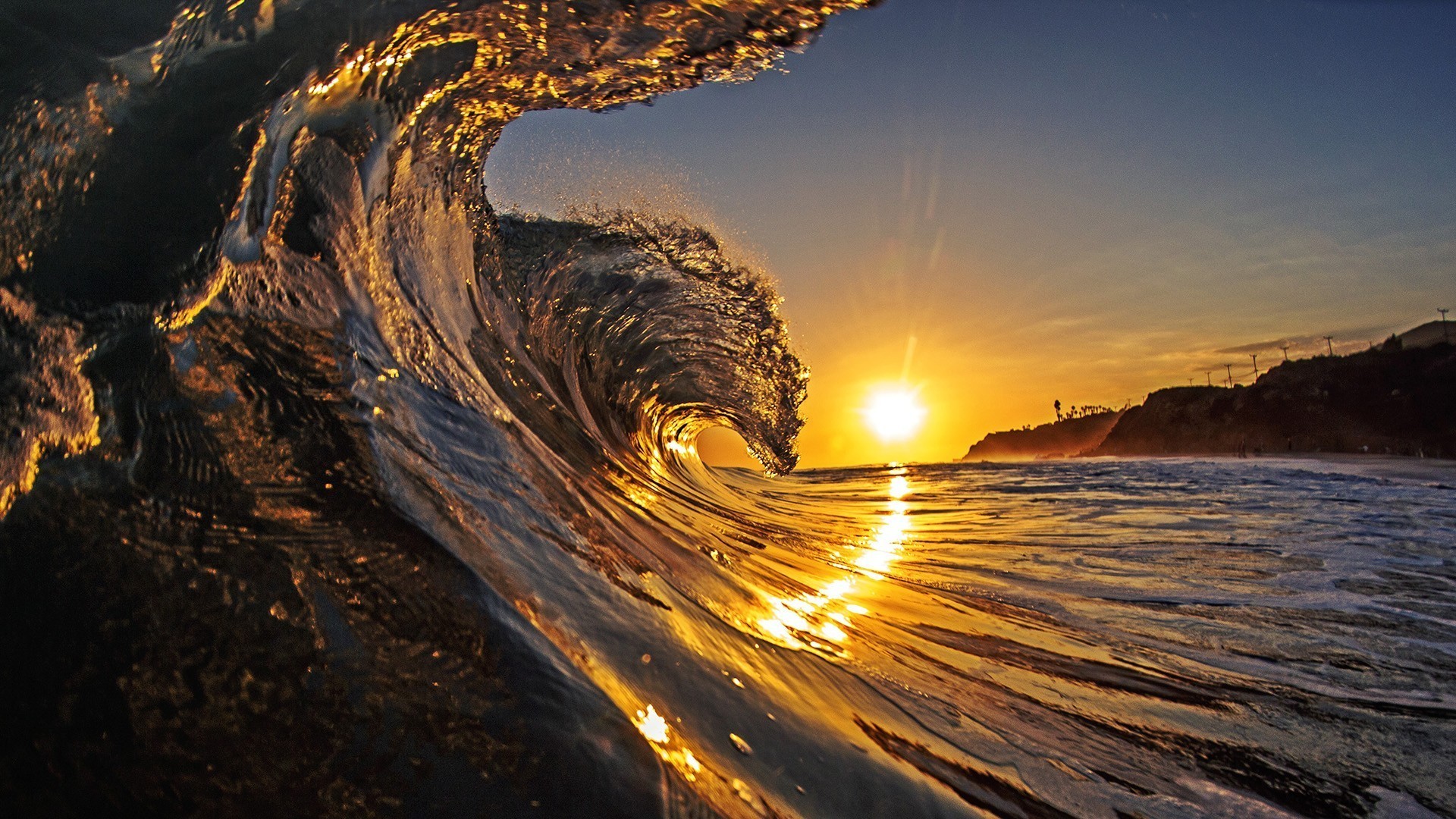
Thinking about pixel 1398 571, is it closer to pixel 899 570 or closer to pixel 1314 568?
pixel 1314 568

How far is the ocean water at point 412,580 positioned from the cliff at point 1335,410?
68.8 meters

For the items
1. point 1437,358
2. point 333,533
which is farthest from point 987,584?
point 1437,358

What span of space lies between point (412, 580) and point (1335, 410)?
83.0 meters

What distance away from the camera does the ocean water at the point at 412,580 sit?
0.93m

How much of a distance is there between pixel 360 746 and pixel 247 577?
1.07 feet

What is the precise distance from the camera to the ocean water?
932 millimetres

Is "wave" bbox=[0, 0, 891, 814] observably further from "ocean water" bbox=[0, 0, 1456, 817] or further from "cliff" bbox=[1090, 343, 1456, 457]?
"cliff" bbox=[1090, 343, 1456, 457]

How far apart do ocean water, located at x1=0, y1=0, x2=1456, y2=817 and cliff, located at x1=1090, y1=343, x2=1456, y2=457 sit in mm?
68820

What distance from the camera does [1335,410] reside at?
6375 cm

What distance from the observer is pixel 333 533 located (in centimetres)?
115

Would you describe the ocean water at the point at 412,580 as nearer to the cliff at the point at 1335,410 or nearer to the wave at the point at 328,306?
the wave at the point at 328,306

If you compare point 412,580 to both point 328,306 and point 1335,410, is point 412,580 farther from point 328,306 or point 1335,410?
point 1335,410

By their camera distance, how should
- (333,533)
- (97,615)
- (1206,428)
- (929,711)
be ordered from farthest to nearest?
(1206,428) < (929,711) < (333,533) < (97,615)

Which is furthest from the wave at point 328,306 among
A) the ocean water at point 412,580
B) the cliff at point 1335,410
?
the cliff at point 1335,410
